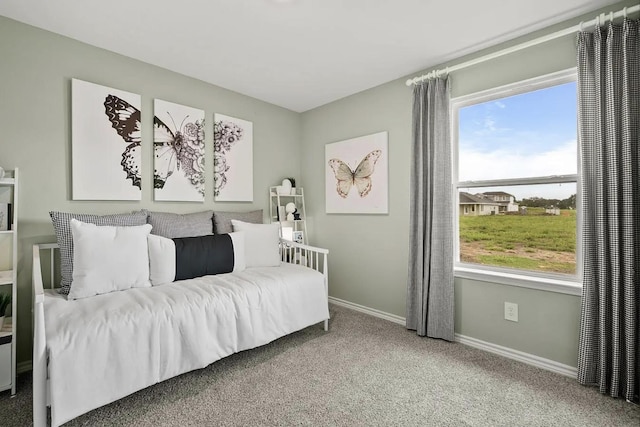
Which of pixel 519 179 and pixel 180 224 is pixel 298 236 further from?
pixel 519 179

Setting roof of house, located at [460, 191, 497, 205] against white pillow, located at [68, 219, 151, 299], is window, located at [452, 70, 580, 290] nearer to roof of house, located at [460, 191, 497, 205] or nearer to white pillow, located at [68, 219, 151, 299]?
roof of house, located at [460, 191, 497, 205]

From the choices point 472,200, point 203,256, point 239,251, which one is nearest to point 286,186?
point 239,251

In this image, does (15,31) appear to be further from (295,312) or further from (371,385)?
(371,385)

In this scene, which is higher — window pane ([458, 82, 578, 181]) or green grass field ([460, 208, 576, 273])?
window pane ([458, 82, 578, 181])

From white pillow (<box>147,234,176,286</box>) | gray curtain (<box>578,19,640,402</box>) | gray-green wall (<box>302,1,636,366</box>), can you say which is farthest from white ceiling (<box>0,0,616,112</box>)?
white pillow (<box>147,234,176,286</box>)

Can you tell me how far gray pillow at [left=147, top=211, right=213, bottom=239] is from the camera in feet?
8.20

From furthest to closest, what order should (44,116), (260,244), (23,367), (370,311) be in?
(370,311)
(260,244)
(44,116)
(23,367)

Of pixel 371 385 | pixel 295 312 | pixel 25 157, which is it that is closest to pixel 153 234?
pixel 25 157

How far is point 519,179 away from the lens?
2348 millimetres

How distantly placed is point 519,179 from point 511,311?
1.00 metres

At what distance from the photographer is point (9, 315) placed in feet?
6.74

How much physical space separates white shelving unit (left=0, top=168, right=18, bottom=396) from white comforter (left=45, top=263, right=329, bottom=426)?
0.22m

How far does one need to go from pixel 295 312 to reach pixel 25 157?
86.8 inches

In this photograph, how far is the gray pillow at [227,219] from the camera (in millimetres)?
2912
